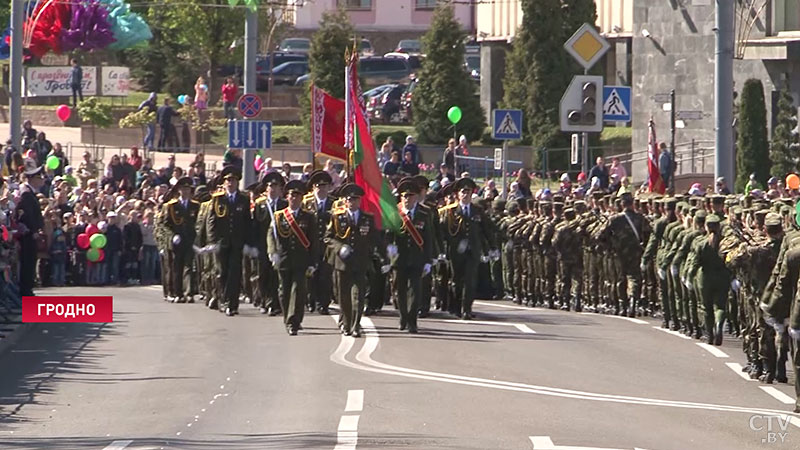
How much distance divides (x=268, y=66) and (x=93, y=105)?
1581cm

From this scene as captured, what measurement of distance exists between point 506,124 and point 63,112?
84.5 feet

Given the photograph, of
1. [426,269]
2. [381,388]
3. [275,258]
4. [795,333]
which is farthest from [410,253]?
[795,333]

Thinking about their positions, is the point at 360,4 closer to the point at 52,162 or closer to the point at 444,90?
the point at 444,90

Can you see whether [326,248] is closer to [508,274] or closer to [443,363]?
[443,363]

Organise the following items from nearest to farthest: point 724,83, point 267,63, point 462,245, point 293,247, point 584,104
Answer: point 293,247
point 462,245
point 724,83
point 584,104
point 267,63

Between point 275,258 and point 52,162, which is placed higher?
point 52,162

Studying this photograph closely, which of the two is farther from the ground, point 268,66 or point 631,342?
point 268,66

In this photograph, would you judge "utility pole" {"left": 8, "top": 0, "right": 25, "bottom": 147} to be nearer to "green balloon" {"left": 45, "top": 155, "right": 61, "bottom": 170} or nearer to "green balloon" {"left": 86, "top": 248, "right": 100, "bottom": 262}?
"green balloon" {"left": 86, "top": 248, "right": 100, "bottom": 262}

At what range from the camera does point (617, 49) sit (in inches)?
2355

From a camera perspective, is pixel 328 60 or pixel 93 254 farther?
pixel 328 60

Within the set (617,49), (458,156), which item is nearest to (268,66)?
(617,49)

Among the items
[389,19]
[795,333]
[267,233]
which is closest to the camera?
[795,333]

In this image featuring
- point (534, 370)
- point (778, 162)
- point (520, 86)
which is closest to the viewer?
point (534, 370)
